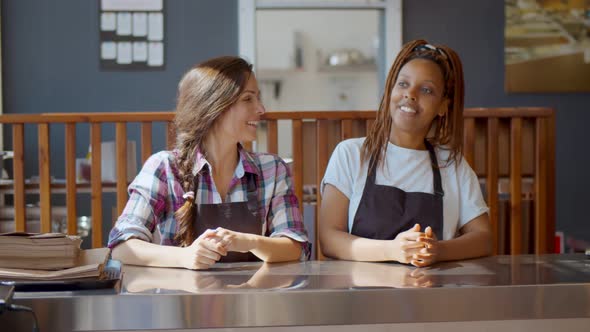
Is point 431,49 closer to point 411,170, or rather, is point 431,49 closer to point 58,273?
point 411,170

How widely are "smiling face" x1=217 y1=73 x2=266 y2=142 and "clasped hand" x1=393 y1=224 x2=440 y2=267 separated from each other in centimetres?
56

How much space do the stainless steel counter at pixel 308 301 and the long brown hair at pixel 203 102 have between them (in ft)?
2.10

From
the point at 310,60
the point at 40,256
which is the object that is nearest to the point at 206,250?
the point at 40,256

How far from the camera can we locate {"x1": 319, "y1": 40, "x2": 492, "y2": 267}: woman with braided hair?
7.08 feet

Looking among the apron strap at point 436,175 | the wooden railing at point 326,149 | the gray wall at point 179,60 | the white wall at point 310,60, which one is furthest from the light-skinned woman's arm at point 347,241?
the white wall at point 310,60

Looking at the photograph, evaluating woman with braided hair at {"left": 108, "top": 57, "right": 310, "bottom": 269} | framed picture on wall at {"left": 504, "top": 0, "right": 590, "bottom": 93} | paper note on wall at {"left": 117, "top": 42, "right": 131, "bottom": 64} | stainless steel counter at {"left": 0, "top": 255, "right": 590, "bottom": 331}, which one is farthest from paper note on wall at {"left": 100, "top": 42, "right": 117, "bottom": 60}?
stainless steel counter at {"left": 0, "top": 255, "right": 590, "bottom": 331}

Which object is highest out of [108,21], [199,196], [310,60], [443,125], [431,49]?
[108,21]

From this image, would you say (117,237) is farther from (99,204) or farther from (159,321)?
(99,204)

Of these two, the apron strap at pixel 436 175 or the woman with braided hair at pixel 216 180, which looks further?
the apron strap at pixel 436 175

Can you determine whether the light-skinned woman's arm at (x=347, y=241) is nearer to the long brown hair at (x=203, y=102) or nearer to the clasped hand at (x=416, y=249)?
the clasped hand at (x=416, y=249)

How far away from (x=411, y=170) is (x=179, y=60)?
12.7 ft

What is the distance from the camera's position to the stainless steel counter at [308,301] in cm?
132

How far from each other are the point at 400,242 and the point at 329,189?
1.52 ft

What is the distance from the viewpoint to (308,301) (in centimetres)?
135
